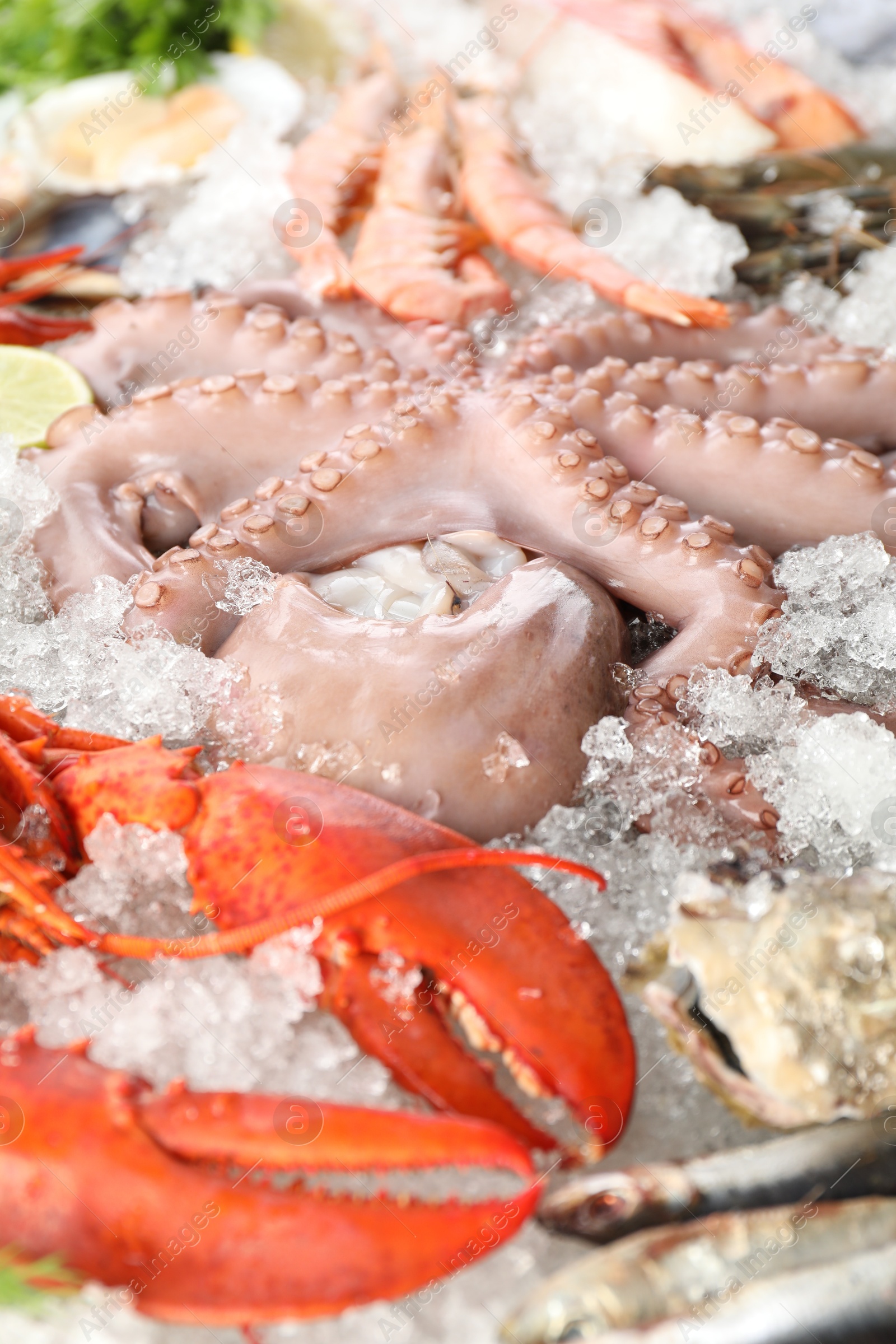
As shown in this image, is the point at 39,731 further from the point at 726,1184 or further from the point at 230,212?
the point at 230,212

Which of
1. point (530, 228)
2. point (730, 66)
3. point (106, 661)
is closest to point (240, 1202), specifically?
point (106, 661)

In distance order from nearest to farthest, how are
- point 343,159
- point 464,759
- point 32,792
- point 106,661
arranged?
point 32,792 → point 464,759 → point 106,661 → point 343,159

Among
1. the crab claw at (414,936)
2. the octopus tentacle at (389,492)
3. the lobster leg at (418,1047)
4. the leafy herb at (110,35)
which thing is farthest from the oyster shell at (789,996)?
the leafy herb at (110,35)

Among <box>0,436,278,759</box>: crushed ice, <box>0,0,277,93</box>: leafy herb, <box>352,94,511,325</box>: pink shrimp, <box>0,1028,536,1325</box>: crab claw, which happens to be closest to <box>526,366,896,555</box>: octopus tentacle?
<box>352,94,511,325</box>: pink shrimp

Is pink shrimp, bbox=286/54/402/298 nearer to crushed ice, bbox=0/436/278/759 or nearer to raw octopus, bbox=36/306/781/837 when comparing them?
raw octopus, bbox=36/306/781/837

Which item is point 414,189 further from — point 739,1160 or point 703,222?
point 739,1160

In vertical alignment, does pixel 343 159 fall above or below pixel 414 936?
above

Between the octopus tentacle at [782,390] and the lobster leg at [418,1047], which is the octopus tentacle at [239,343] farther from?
the lobster leg at [418,1047]
